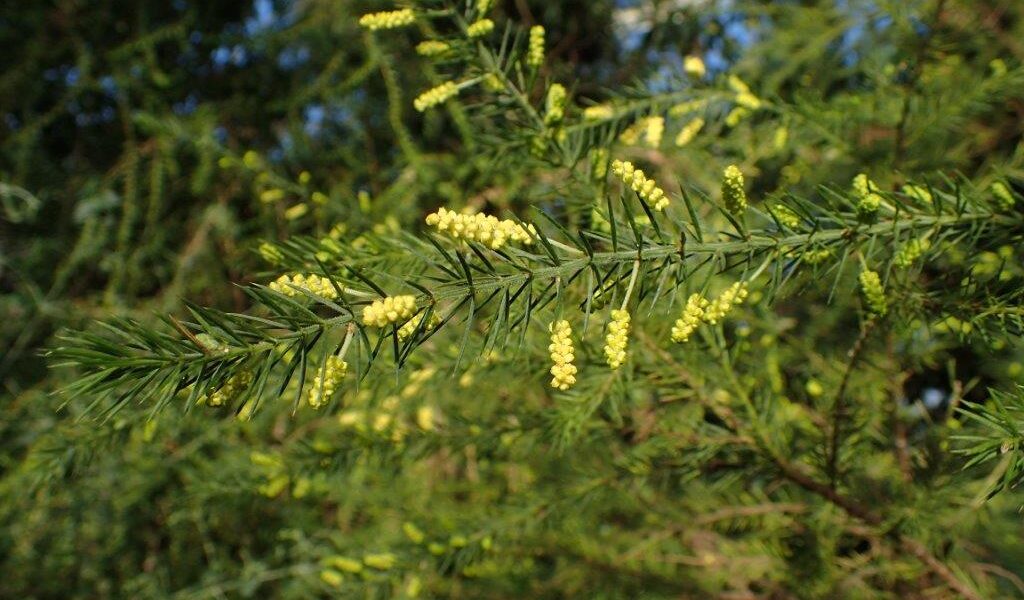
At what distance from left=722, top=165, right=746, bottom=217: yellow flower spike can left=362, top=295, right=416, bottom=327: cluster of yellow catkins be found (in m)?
0.23

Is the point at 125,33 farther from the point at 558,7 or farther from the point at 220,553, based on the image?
the point at 220,553

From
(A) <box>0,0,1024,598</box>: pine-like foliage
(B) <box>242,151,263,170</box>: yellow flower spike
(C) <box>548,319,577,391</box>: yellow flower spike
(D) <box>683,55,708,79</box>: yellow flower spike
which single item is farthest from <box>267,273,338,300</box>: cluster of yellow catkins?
(B) <box>242,151,263,170</box>: yellow flower spike

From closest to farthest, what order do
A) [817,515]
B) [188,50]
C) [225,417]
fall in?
[817,515]
[225,417]
[188,50]

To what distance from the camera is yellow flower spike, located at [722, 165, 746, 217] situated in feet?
1.66

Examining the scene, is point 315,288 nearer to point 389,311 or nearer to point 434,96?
point 389,311

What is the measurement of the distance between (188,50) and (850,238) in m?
1.66

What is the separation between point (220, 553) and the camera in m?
1.48

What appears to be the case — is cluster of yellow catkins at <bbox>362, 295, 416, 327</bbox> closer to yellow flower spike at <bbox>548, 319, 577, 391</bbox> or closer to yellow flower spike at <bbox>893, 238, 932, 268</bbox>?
Answer: yellow flower spike at <bbox>548, 319, 577, 391</bbox>

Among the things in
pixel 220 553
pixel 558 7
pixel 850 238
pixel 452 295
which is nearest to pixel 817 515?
pixel 850 238

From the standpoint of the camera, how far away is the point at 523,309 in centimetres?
50

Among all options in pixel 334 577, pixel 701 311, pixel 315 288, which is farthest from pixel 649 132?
pixel 334 577

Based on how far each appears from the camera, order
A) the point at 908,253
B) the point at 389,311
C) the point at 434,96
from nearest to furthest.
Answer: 1. the point at 389,311
2. the point at 908,253
3. the point at 434,96

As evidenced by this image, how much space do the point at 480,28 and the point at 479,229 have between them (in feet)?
0.94

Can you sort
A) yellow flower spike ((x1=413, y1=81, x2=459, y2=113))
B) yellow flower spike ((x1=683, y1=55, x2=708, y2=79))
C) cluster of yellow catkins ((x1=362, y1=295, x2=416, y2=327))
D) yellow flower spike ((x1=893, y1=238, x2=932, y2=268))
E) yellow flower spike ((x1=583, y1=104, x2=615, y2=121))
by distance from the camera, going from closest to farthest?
cluster of yellow catkins ((x1=362, y1=295, x2=416, y2=327)), yellow flower spike ((x1=893, y1=238, x2=932, y2=268)), yellow flower spike ((x1=413, y1=81, x2=459, y2=113)), yellow flower spike ((x1=583, y1=104, x2=615, y2=121)), yellow flower spike ((x1=683, y1=55, x2=708, y2=79))
